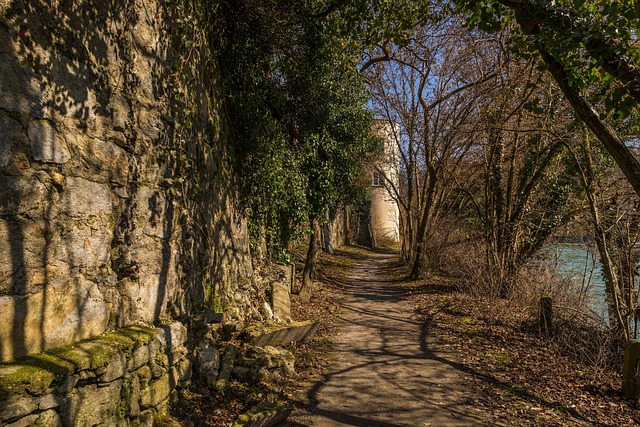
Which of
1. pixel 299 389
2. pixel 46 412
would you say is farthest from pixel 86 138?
pixel 299 389

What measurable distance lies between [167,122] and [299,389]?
3.82 m

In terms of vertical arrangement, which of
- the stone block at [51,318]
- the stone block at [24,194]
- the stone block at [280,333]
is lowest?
the stone block at [280,333]

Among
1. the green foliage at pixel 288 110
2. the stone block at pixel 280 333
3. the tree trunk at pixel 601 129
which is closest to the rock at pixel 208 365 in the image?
the stone block at pixel 280 333

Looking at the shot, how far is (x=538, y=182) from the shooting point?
12391 mm

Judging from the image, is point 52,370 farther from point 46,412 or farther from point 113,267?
point 113,267

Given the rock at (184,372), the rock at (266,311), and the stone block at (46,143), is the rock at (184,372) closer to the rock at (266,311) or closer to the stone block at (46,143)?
the stone block at (46,143)

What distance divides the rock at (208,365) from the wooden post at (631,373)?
539 cm

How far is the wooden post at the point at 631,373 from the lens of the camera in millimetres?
5879

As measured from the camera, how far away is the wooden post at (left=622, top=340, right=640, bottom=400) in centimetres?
588

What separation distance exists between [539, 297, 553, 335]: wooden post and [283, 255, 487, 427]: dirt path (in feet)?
6.95

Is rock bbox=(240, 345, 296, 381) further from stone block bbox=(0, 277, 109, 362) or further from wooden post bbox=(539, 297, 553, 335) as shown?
wooden post bbox=(539, 297, 553, 335)

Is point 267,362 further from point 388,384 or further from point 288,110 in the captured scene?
point 288,110

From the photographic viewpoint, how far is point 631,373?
5.92 metres

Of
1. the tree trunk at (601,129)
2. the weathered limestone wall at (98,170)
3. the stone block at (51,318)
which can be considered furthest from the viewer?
the tree trunk at (601,129)
